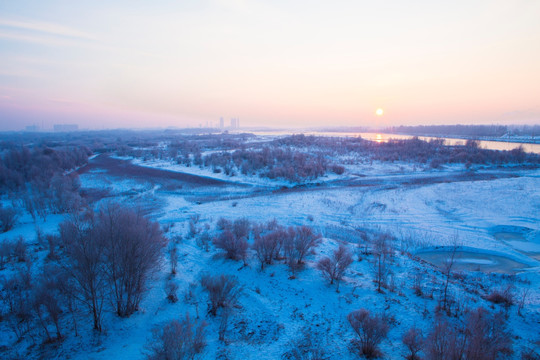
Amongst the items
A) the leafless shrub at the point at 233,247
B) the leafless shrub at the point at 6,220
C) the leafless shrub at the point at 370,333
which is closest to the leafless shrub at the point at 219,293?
the leafless shrub at the point at 233,247

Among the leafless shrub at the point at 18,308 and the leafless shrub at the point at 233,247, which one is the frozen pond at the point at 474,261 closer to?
the leafless shrub at the point at 233,247

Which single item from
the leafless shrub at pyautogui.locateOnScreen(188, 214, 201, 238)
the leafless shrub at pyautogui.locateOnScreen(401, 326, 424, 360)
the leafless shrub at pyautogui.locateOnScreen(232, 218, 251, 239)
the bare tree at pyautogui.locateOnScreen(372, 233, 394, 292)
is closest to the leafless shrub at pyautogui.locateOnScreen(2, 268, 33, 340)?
the leafless shrub at pyautogui.locateOnScreen(188, 214, 201, 238)

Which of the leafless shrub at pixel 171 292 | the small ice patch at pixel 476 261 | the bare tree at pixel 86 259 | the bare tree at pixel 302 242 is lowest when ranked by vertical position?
the small ice patch at pixel 476 261

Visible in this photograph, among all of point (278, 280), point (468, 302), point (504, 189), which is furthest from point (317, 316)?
point (504, 189)

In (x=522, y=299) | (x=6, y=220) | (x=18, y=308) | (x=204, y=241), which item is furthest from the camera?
(x=6, y=220)

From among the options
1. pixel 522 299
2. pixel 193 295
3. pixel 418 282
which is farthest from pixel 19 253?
pixel 522 299

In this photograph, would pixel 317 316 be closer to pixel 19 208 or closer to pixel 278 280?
pixel 278 280

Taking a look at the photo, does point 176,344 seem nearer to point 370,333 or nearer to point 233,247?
point 370,333

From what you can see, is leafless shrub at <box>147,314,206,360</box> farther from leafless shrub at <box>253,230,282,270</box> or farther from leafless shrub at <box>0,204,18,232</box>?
leafless shrub at <box>0,204,18,232</box>
